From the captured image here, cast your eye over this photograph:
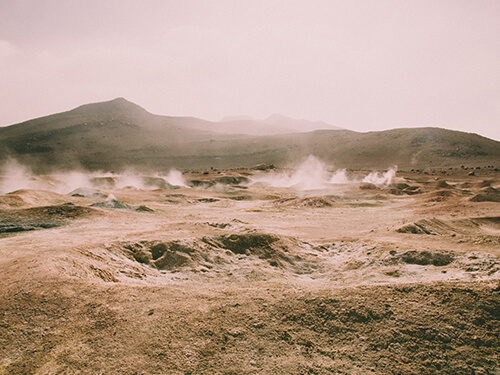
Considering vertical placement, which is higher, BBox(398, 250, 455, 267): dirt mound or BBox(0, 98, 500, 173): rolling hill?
BBox(0, 98, 500, 173): rolling hill

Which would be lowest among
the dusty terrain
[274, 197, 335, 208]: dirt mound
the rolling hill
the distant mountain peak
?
[274, 197, 335, 208]: dirt mound

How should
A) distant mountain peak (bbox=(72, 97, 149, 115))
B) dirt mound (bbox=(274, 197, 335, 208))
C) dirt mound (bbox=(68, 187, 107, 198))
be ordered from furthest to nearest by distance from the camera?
distant mountain peak (bbox=(72, 97, 149, 115)), dirt mound (bbox=(68, 187, 107, 198)), dirt mound (bbox=(274, 197, 335, 208))

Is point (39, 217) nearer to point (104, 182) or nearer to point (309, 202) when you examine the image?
point (309, 202)

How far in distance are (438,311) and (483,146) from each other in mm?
85758

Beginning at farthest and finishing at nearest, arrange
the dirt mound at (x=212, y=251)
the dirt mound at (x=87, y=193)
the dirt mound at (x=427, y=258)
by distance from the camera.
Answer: the dirt mound at (x=87, y=193) < the dirt mound at (x=212, y=251) < the dirt mound at (x=427, y=258)

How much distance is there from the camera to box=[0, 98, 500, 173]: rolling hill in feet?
232

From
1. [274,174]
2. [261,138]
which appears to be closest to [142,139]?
[261,138]

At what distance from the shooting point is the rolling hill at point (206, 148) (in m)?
70.7

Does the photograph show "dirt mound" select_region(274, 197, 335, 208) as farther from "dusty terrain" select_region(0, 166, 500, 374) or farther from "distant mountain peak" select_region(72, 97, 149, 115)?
"distant mountain peak" select_region(72, 97, 149, 115)

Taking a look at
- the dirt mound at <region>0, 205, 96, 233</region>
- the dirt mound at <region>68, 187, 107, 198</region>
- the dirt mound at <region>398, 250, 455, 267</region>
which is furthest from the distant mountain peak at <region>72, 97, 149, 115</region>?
the dirt mound at <region>398, 250, 455, 267</region>

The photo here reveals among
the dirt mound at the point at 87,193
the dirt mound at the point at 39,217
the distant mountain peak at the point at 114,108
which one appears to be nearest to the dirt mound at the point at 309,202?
the dirt mound at the point at 39,217

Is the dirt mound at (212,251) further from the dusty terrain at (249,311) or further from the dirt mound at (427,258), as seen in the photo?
the dirt mound at (427,258)

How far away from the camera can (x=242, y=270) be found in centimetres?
803

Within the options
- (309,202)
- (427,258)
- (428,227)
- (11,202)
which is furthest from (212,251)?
(309,202)
